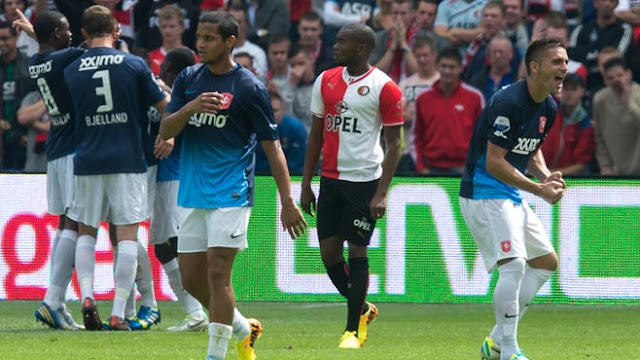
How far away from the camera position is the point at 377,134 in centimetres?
1009

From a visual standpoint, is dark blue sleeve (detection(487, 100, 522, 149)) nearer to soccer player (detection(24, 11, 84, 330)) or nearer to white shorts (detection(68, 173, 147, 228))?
white shorts (detection(68, 173, 147, 228))

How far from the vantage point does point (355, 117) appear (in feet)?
32.9

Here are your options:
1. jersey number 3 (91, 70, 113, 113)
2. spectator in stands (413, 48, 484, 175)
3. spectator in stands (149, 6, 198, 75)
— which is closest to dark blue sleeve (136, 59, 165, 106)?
jersey number 3 (91, 70, 113, 113)

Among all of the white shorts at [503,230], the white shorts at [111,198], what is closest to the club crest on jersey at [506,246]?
the white shorts at [503,230]

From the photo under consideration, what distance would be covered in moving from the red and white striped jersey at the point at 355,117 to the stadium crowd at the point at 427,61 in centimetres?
481

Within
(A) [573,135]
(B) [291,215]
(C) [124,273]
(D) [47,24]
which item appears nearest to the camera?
(B) [291,215]

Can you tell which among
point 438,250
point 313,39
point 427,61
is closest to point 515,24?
point 427,61

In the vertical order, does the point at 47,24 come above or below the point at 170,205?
above

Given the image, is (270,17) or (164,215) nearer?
(164,215)

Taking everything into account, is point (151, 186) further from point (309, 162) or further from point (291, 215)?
point (291, 215)

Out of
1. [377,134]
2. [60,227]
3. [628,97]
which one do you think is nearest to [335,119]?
[377,134]

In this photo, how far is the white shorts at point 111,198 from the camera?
1096 cm

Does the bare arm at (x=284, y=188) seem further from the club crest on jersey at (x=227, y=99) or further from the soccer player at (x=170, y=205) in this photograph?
the soccer player at (x=170, y=205)

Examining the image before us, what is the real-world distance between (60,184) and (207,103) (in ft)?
13.3
